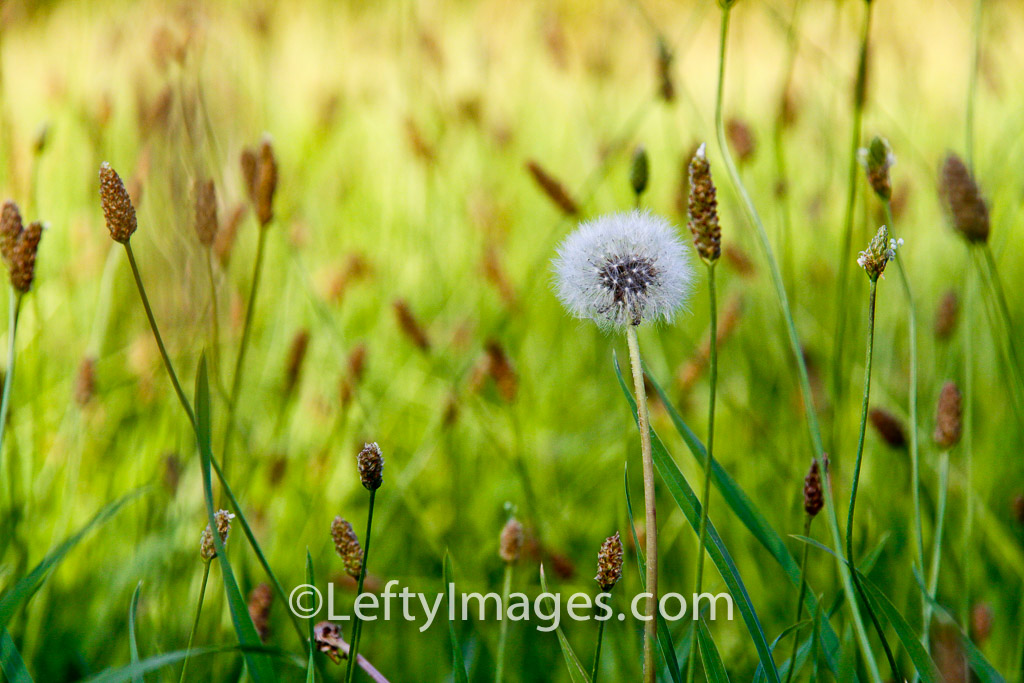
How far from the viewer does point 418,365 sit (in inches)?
77.2

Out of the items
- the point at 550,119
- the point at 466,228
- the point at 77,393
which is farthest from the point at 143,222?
the point at 550,119

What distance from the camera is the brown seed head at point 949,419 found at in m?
0.84

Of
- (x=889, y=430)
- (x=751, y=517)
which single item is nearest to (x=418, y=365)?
(x=889, y=430)

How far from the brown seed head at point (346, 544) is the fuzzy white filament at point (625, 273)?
287 millimetres

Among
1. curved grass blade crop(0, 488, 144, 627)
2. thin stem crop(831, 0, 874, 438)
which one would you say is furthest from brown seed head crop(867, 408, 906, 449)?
curved grass blade crop(0, 488, 144, 627)

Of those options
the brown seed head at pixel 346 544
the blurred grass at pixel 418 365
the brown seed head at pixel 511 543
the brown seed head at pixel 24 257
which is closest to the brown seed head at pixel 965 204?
the blurred grass at pixel 418 365

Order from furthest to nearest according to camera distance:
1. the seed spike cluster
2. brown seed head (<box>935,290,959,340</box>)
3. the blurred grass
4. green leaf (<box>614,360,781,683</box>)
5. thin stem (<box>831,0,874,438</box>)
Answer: brown seed head (<box>935,290,959,340</box>), the blurred grass, thin stem (<box>831,0,874,438</box>), the seed spike cluster, green leaf (<box>614,360,781,683</box>)

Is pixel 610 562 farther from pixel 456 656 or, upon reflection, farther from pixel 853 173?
pixel 853 173

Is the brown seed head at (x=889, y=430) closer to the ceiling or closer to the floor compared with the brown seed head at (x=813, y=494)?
closer to the ceiling

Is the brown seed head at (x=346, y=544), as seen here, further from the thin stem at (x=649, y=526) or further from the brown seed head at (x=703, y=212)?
the brown seed head at (x=703, y=212)

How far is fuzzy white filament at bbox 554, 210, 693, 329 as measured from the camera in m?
0.69

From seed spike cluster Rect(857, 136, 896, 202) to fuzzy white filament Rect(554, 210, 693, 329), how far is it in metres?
0.21

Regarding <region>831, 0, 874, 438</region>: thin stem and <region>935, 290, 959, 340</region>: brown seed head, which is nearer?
<region>831, 0, 874, 438</region>: thin stem

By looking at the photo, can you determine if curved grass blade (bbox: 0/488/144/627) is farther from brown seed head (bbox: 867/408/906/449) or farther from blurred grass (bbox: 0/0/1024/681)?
brown seed head (bbox: 867/408/906/449)
